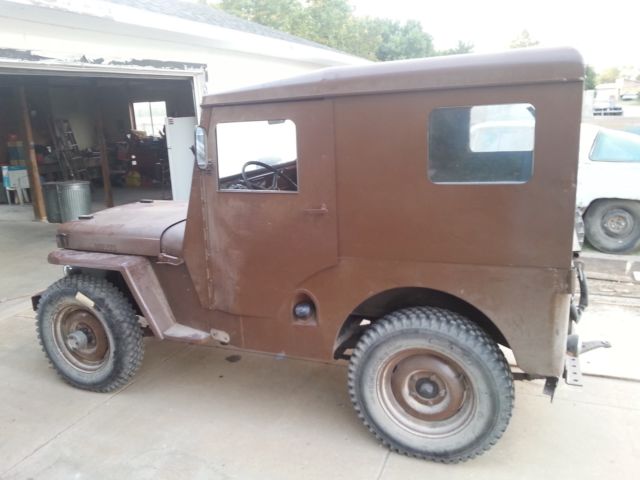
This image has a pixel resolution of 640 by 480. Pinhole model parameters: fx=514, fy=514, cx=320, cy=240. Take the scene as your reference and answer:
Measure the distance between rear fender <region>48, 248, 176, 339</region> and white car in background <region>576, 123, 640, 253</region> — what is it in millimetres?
5557

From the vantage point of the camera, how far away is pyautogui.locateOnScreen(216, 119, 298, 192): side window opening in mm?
2990

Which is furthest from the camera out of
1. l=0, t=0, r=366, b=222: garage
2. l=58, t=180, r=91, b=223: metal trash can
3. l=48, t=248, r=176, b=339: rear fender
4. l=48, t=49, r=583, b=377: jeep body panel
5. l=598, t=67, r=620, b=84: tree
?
l=598, t=67, r=620, b=84: tree

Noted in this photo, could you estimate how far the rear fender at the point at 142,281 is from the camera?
11.0ft

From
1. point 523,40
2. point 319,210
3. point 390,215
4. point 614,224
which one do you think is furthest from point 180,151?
point 523,40

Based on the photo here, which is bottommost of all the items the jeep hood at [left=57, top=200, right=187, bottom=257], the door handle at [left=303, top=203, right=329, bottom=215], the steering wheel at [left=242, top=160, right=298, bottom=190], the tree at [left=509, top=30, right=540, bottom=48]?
the jeep hood at [left=57, top=200, right=187, bottom=257]

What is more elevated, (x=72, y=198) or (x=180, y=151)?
(x=180, y=151)

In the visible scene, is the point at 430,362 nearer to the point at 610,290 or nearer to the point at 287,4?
the point at 610,290

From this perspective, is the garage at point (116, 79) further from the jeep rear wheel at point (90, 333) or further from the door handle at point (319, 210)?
the door handle at point (319, 210)

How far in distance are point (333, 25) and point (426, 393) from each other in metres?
32.9

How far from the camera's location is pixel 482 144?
2.53m

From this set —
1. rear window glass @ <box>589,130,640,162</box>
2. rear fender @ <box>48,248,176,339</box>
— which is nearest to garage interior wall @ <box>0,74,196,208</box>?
rear window glass @ <box>589,130,640,162</box>

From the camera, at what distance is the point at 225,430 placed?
10.7 feet

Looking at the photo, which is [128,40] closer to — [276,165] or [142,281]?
[142,281]

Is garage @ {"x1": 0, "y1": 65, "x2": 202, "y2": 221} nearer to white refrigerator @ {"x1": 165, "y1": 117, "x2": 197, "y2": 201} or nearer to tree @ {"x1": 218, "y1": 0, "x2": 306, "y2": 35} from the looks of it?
white refrigerator @ {"x1": 165, "y1": 117, "x2": 197, "y2": 201}
